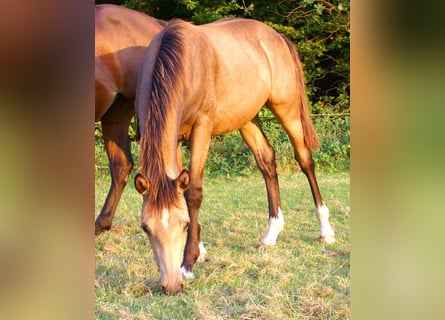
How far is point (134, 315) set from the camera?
2.57 m

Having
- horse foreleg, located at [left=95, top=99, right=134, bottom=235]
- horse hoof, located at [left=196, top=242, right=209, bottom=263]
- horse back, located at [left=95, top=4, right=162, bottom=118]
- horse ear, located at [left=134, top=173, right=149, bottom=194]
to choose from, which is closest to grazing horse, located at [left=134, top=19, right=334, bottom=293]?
horse ear, located at [left=134, top=173, right=149, bottom=194]

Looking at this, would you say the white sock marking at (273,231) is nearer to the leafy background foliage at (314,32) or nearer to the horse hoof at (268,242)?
the horse hoof at (268,242)

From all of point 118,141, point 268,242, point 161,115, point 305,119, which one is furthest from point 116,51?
point 268,242

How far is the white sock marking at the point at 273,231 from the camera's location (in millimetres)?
3936

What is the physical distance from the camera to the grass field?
2.65m

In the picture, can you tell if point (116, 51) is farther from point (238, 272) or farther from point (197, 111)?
point (238, 272)

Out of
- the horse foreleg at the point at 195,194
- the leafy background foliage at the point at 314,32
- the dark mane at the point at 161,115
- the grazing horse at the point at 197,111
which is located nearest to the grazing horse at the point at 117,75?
the grazing horse at the point at 197,111

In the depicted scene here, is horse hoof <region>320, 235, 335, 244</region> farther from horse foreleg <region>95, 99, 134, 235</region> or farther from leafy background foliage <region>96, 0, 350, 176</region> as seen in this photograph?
leafy background foliage <region>96, 0, 350, 176</region>

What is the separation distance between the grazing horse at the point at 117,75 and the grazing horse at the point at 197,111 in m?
0.57

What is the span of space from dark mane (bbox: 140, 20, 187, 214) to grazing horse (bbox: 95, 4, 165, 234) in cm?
83

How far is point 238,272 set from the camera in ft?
10.6

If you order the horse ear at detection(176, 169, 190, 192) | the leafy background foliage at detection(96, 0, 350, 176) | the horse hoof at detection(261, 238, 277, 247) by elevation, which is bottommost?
the leafy background foliage at detection(96, 0, 350, 176)
